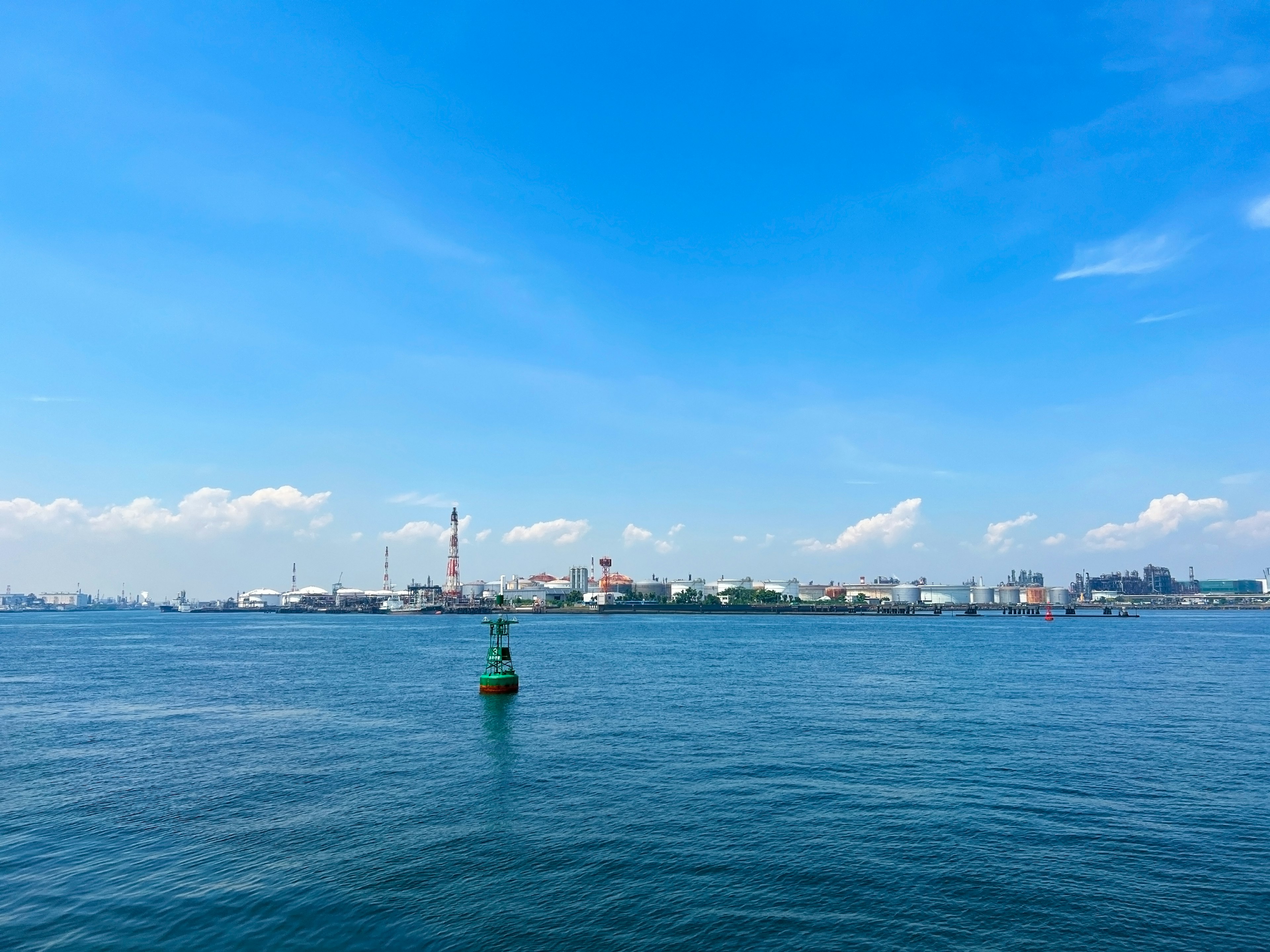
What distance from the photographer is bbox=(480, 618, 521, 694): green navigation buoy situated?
79250 millimetres

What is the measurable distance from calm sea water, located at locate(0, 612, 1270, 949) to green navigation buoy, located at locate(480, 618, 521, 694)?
2.39m

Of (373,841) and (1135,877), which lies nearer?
(1135,877)

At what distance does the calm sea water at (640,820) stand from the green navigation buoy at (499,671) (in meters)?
2.39

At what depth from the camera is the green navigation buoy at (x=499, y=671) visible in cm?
7925

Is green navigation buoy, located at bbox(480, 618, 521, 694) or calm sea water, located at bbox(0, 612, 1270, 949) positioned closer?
calm sea water, located at bbox(0, 612, 1270, 949)

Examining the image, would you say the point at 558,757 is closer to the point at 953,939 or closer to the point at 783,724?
the point at 783,724

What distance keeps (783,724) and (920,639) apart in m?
131

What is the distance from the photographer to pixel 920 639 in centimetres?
17750

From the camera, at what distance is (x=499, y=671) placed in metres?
81.9

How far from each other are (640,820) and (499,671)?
4777 cm

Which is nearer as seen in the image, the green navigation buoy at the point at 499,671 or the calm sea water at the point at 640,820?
the calm sea water at the point at 640,820

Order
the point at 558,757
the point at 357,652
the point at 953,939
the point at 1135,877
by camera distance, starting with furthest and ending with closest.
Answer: the point at 357,652 → the point at 558,757 → the point at 1135,877 → the point at 953,939

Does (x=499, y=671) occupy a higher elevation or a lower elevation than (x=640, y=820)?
higher

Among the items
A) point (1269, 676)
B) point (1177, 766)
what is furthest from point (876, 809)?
point (1269, 676)
